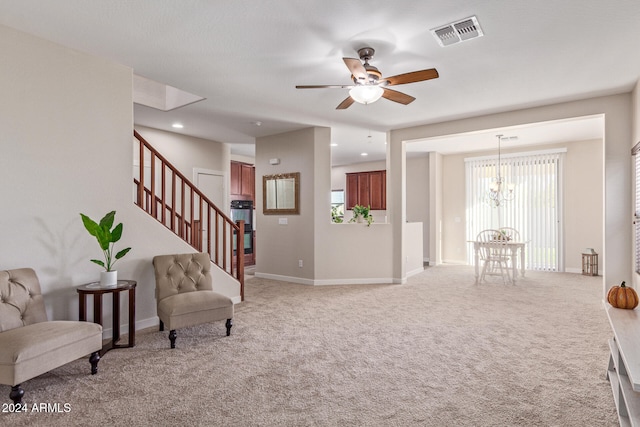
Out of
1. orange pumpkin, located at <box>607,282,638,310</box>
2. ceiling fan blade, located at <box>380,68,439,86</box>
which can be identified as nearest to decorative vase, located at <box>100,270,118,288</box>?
ceiling fan blade, located at <box>380,68,439,86</box>

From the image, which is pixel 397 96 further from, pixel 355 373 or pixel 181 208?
pixel 181 208

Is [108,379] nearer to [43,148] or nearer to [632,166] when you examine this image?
[43,148]

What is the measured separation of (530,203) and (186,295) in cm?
730

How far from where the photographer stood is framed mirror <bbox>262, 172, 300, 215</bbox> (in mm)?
6168

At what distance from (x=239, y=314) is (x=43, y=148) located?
256 centimetres

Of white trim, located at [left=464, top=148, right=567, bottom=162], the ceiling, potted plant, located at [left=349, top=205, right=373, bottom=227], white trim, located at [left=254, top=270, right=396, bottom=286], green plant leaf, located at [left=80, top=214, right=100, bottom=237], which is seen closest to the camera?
the ceiling

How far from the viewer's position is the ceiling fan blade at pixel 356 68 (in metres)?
2.72

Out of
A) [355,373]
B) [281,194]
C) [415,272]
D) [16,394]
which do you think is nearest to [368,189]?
[415,272]

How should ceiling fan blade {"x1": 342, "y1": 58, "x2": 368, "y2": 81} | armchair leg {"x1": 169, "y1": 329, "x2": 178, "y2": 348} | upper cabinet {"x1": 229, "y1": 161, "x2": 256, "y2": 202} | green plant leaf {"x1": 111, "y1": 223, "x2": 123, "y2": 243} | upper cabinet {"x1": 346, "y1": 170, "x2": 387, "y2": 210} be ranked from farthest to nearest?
1. upper cabinet {"x1": 346, "y1": 170, "x2": 387, "y2": 210}
2. upper cabinet {"x1": 229, "y1": 161, "x2": 256, "y2": 202}
3. armchair leg {"x1": 169, "y1": 329, "x2": 178, "y2": 348}
4. green plant leaf {"x1": 111, "y1": 223, "x2": 123, "y2": 243}
5. ceiling fan blade {"x1": 342, "y1": 58, "x2": 368, "y2": 81}

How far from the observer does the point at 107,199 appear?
3385mm

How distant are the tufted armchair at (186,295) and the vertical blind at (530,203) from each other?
6403 mm

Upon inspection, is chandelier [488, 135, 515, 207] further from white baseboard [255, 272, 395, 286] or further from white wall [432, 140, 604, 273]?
white baseboard [255, 272, 395, 286]

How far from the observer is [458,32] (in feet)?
9.19

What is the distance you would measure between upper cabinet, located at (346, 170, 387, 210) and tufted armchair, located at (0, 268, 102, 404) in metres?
7.69
